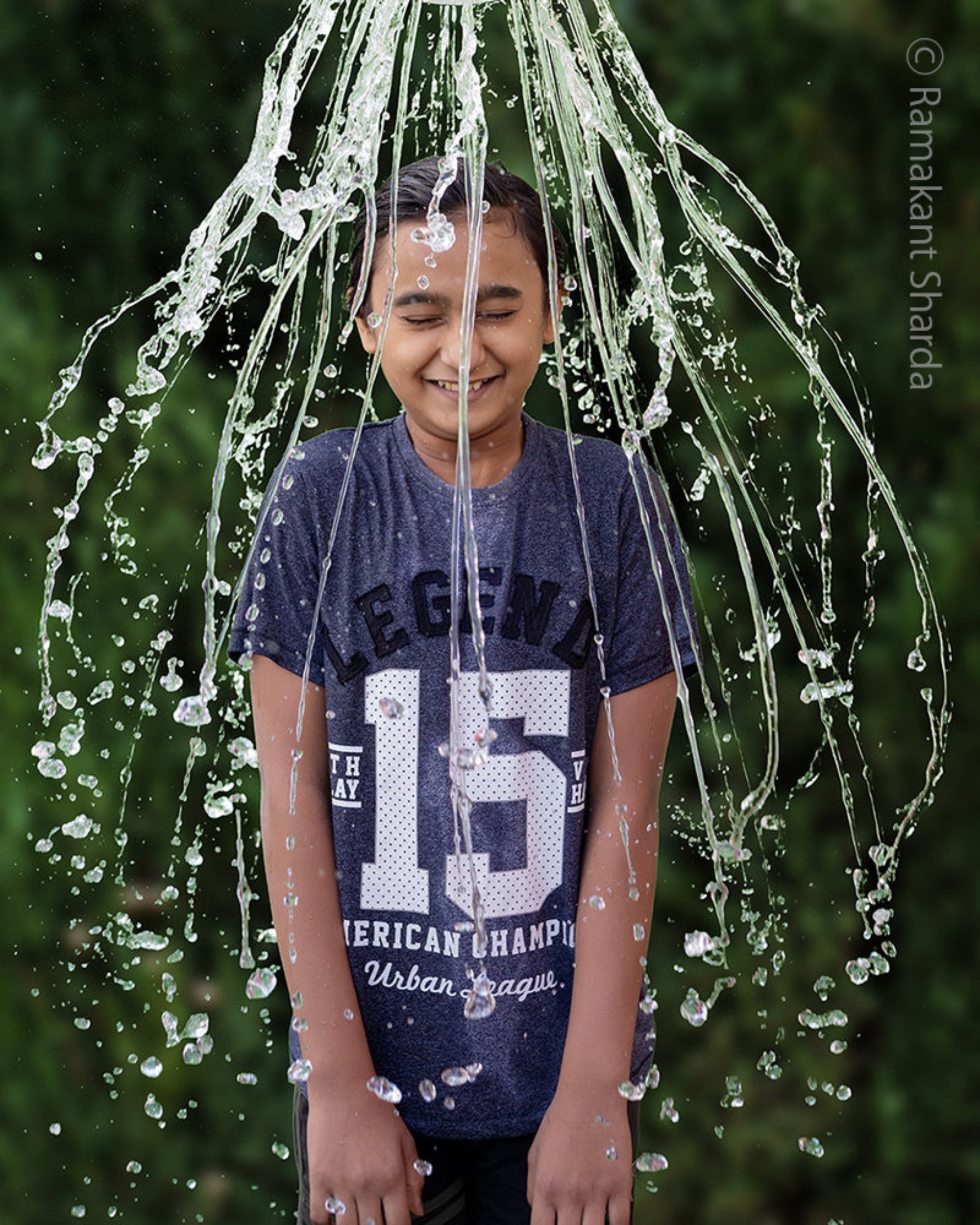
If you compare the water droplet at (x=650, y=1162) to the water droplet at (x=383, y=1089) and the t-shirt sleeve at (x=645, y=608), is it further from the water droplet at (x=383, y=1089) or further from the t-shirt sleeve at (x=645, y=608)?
the t-shirt sleeve at (x=645, y=608)

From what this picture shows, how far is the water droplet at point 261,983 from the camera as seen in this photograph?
5.24 ft

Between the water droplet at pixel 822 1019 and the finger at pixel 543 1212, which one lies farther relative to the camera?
the water droplet at pixel 822 1019

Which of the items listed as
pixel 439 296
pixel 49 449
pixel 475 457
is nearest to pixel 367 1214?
pixel 475 457

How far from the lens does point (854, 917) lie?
2037mm

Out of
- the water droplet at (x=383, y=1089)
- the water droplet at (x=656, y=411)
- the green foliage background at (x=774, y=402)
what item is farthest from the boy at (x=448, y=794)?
the green foliage background at (x=774, y=402)

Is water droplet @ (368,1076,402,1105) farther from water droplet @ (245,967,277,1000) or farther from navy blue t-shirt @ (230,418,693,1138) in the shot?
water droplet @ (245,967,277,1000)

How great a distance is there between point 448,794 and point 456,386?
35cm

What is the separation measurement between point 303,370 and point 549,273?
0.62 metres

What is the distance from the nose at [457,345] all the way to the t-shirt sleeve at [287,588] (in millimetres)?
176

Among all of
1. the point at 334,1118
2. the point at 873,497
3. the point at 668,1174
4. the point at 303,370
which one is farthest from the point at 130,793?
the point at 873,497

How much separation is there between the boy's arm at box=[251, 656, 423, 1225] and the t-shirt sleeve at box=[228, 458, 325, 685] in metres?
0.02

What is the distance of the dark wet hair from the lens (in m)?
1.38

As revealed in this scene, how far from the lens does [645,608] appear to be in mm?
1455

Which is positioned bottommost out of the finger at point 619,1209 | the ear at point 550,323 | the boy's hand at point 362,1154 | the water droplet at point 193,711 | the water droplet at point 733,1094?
the water droplet at point 733,1094
